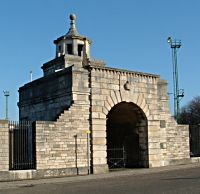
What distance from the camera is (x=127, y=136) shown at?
98.3ft

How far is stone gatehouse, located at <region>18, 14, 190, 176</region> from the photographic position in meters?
23.5

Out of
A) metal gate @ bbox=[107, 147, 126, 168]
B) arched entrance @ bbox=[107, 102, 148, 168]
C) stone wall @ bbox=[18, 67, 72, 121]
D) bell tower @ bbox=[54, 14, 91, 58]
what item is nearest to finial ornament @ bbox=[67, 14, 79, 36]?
bell tower @ bbox=[54, 14, 91, 58]

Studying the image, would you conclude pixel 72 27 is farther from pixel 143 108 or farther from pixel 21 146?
pixel 21 146

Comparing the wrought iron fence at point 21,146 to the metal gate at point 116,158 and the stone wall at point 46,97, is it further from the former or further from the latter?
the metal gate at point 116,158

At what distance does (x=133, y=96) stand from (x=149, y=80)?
2.07 metres

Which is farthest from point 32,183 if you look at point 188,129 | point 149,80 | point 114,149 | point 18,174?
point 188,129

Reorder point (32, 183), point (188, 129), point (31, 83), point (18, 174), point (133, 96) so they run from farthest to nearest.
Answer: point (188, 129), point (31, 83), point (133, 96), point (18, 174), point (32, 183)

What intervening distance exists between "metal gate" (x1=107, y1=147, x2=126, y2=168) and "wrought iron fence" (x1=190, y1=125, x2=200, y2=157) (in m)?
6.44

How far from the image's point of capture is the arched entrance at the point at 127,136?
2792cm

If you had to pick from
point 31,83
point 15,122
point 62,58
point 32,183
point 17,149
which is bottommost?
point 32,183

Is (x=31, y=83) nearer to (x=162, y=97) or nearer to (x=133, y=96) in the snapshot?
(x=133, y=96)

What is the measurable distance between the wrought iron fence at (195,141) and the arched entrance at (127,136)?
585 cm

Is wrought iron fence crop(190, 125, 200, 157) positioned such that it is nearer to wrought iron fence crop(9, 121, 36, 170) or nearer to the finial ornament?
the finial ornament

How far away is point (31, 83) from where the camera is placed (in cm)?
2870
